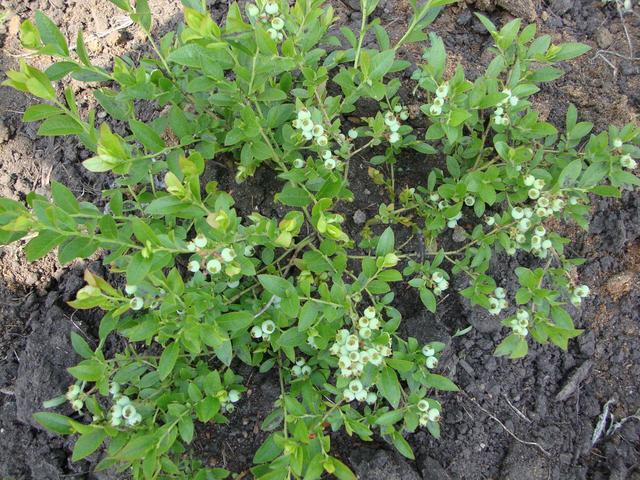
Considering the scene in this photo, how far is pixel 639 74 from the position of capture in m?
2.97

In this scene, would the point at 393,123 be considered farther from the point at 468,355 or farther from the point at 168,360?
the point at 168,360

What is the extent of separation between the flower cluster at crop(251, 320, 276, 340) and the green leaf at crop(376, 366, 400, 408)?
0.45 metres

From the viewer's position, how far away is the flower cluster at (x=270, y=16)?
6.20ft

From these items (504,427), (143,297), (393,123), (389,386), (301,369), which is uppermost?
(393,123)

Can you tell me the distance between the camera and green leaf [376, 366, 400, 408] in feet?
6.23

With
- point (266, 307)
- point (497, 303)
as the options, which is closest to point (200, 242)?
point (266, 307)

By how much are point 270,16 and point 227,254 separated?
881 mm

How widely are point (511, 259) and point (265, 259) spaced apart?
120 cm

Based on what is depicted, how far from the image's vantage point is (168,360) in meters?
1.89

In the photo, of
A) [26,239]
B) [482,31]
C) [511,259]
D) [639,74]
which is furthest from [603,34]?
[26,239]

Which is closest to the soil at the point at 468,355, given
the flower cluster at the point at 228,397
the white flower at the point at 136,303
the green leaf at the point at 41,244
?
the flower cluster at the point at 228,397

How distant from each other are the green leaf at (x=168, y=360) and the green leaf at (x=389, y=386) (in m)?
0.73

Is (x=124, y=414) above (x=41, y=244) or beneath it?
beneath

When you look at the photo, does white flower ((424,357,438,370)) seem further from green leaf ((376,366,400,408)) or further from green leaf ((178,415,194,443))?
green leaf ((178,415,194,443))
